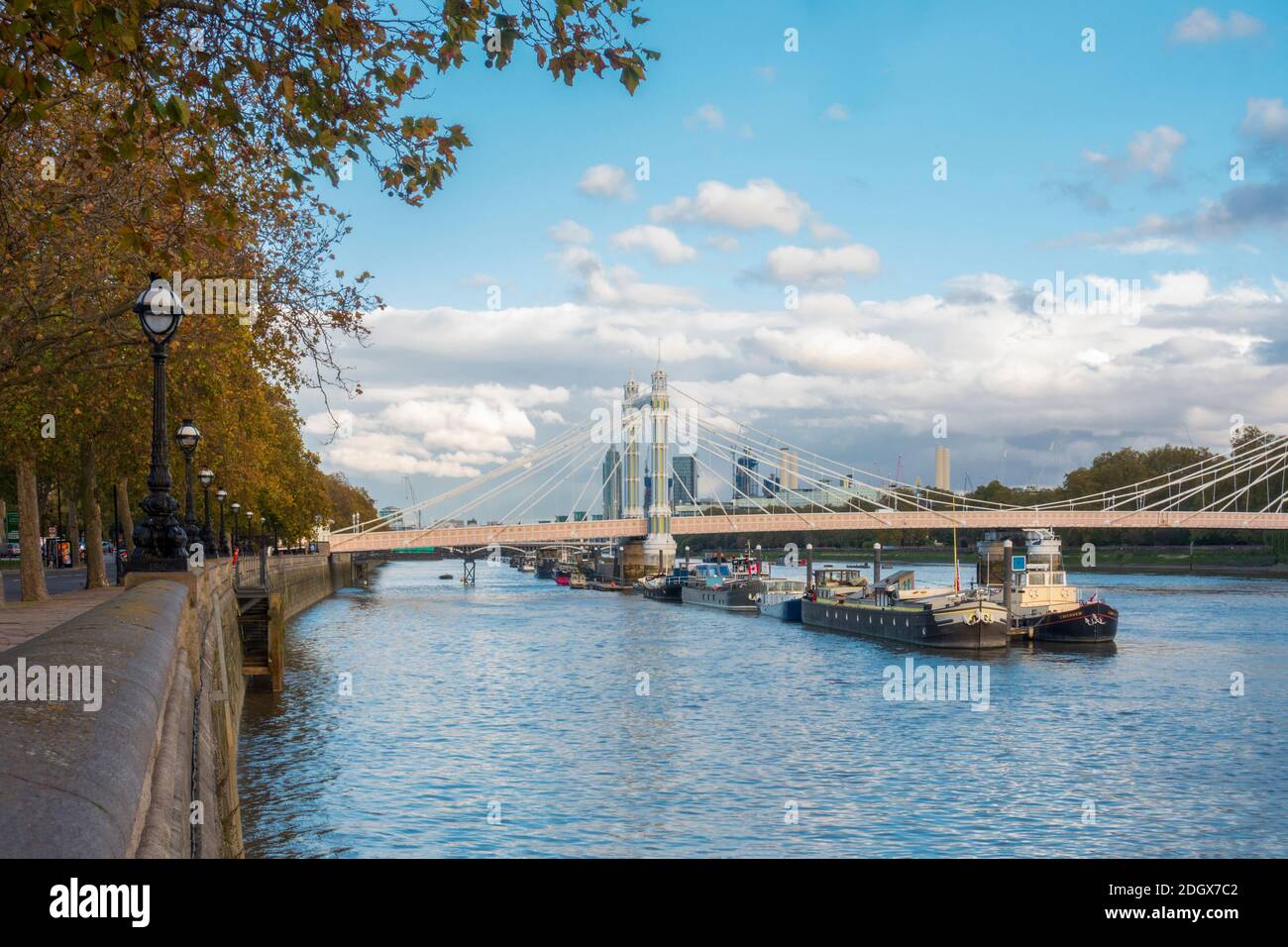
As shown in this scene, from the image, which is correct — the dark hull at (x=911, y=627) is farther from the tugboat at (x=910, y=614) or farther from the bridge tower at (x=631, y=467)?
the bridge tower at (x=631, y=467)

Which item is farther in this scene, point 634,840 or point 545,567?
point 545,567

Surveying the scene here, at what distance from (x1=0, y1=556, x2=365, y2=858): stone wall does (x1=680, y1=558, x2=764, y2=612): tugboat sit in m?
61.6

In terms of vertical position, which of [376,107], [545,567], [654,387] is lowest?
[545,567]

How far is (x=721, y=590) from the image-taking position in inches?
2955

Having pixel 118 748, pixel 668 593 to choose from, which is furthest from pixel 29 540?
pixel 668 593

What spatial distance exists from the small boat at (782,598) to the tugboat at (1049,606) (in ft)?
43.5

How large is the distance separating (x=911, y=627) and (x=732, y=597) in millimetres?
25559

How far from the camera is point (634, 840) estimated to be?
56.9 ft

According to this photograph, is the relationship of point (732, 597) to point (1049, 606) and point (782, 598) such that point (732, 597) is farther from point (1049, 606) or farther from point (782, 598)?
point (1049, 606)

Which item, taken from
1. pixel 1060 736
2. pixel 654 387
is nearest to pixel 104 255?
pixel 1060 736

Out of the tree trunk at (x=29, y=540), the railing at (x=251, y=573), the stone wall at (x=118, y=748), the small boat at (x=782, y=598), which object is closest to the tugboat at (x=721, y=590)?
the small boat at (x=782, y=598)

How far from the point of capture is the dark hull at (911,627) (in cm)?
4497
